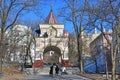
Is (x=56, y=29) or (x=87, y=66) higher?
(x=56, y=29)

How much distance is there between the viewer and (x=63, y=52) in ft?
236

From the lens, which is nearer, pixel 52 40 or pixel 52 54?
pixel 52 40

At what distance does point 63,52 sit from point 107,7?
149 ft

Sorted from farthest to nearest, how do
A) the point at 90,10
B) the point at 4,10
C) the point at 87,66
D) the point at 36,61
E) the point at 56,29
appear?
the point at 87,66, the point at 56,29, the point at 36,61, the point at 4,10, the point at 90,10

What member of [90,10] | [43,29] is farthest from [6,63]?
[90,10]

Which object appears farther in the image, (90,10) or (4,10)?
(4,10)

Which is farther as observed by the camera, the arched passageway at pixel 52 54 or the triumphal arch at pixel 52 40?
the arched passageway at pixel 52 54

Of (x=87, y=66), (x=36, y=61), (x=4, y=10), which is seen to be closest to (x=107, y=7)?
(x=4, y=10)

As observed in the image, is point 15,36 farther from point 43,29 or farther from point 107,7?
point 107,7

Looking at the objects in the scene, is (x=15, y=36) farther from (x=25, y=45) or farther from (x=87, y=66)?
(x=87, y=66)

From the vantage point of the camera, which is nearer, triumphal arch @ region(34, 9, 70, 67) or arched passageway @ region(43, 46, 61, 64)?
triumphal arch @ region(34, 9, 70, 67)

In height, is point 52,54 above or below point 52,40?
below

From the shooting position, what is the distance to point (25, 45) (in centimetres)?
7750

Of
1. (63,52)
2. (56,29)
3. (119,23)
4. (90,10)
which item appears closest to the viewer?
(119,23)
